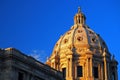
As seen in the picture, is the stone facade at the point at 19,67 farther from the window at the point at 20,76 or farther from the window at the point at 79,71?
the window at the point at 79,71

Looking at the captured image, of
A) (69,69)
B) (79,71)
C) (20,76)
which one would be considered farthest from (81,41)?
(20,76)

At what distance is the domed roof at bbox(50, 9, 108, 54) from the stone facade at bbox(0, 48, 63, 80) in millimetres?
42363

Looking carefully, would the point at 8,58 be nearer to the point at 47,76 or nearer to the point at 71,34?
the point at 47,76

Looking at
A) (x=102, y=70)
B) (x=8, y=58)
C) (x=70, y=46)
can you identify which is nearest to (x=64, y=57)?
(x=70, y=46)

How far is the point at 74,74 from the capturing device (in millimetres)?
111250

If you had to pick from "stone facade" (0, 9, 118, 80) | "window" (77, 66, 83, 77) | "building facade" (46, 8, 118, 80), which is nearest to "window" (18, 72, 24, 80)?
"stone facade" (0, 9, 118, 80)

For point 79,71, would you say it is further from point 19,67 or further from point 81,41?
point 19,67

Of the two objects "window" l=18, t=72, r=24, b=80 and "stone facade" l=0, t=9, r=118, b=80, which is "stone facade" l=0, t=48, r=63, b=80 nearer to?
"window" l=18, t=72, r=24, b=80

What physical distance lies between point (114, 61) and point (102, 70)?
7.25 meters

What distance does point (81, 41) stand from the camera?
117688mm

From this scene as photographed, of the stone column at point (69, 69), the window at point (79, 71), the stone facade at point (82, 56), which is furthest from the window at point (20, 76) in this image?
the window at point (79, 71)

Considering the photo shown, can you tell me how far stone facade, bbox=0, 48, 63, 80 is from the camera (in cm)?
6762

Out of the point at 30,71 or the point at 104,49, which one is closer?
the point at 30,71

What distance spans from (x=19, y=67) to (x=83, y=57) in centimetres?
4683
